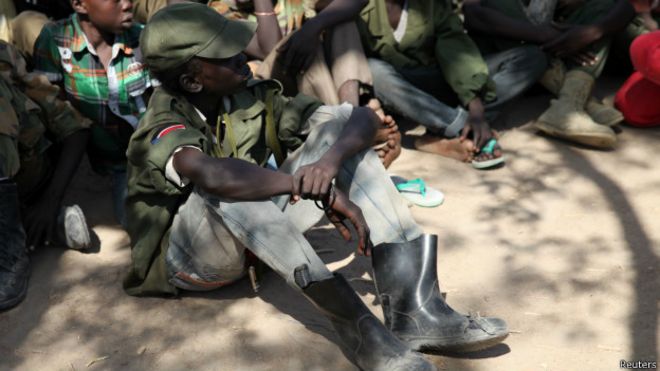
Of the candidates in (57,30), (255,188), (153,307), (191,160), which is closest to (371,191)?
(255,188)

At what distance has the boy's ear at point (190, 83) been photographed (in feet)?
9.73

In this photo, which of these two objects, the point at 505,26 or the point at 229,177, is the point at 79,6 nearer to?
the point at 229,177

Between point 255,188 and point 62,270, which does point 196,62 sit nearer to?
point 255,188

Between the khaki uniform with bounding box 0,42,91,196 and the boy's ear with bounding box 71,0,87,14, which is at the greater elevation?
the boy's ear with bounding box 71,0,87,14

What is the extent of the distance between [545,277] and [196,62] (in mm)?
1656

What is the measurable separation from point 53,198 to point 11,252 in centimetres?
40

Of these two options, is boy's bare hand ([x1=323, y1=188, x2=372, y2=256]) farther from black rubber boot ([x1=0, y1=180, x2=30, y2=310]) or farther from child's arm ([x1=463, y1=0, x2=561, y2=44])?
child's arm ([x1=463, y1=0, x2=561, y2=44])

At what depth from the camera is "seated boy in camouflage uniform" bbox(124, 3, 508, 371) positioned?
8.91ft

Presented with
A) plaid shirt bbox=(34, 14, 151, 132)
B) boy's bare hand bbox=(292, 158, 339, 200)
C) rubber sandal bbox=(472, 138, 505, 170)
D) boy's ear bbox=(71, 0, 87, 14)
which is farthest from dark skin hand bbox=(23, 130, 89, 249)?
rubber sandal bbox=(472, 138, 505, 170)

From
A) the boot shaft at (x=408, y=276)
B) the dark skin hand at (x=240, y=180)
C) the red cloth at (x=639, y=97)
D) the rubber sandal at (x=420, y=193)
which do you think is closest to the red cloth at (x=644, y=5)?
the red cloth at (x=639, y=97)

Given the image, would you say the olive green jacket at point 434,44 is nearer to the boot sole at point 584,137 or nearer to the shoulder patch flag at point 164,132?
the boot sole at point 584,137

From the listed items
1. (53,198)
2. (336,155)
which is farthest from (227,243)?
(53,198)

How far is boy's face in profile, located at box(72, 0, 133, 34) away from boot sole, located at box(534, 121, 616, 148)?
2291mm

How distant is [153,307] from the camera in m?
3.21
